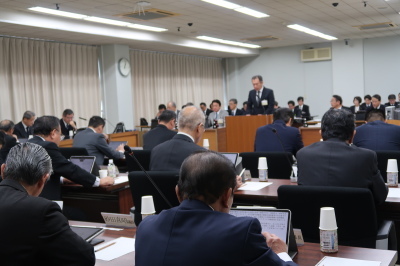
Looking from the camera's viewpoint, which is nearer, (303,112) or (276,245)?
(276,245)

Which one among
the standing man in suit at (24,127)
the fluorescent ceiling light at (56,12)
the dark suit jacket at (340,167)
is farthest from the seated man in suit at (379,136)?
the standing man in suit at (24,127)

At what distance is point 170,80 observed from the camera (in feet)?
46.4

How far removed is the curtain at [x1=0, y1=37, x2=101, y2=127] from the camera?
378 inches

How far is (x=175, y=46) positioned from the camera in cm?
1252

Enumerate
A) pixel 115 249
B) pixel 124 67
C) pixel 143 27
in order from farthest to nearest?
pixel 124 67, pixel 143 27, pixel 115 249

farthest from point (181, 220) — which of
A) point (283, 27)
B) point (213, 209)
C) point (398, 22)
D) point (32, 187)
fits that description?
point (398, 22)

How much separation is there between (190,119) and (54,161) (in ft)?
4.00

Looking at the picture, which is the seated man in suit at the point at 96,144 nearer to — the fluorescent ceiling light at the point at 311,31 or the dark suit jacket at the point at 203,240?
the dark suit jacket at the point at 203,240

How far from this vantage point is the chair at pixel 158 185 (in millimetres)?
3084

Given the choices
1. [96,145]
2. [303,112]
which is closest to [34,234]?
[96,145]

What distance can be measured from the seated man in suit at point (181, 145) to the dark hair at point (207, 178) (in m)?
1.75

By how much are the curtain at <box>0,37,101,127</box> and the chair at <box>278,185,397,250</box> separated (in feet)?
27.2

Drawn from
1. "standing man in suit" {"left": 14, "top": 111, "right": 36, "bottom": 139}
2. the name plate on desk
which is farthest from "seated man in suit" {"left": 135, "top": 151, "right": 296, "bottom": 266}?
"standing man in suit" {"left": 14, "top": 111, "right": 36, "bottom": 139}

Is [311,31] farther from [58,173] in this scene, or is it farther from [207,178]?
[207,178]
